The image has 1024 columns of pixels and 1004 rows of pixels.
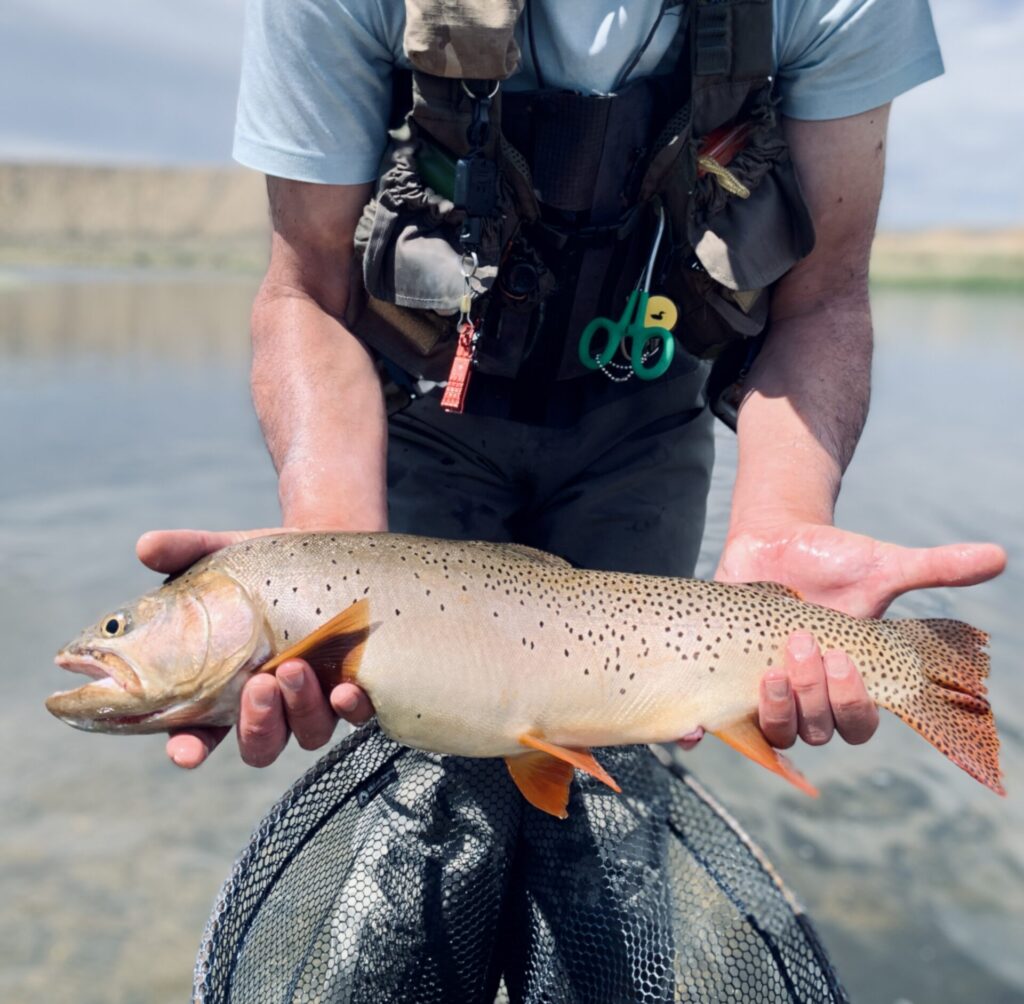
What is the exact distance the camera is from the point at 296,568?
2.10m

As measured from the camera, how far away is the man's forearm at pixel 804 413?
2.51 metres

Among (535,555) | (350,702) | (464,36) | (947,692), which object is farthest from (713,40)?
(350,702)

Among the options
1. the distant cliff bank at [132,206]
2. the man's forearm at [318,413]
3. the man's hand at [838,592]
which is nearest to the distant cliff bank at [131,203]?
the distant cliff bank at [132,206]

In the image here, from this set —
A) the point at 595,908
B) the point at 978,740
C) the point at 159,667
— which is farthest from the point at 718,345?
the point at 159,667

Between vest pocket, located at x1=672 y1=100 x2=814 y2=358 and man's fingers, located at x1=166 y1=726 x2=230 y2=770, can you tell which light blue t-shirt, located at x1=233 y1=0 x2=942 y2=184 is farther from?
man's fingers, located at x1=166 y1=726 x2=230 y2=770

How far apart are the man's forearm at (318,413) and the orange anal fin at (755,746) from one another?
99 centimetres

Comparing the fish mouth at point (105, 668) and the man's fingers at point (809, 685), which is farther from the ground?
the man's fingers at point (809, 685)

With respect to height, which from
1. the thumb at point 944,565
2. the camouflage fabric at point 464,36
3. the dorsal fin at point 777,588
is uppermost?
the camouflage fabric at point 464,36

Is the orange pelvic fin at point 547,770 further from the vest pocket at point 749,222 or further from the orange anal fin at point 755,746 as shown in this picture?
the vest pocket at point 749,222

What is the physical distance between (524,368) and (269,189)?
86 centimetres

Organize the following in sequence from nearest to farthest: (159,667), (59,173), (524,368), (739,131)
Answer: (159,667), (739,131), (524,368), (59,173)

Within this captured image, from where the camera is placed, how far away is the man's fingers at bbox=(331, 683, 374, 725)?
1.96 meters

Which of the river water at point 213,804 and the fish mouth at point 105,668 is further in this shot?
the river water at point 213,804

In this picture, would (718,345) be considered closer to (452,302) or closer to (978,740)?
(452,302)
